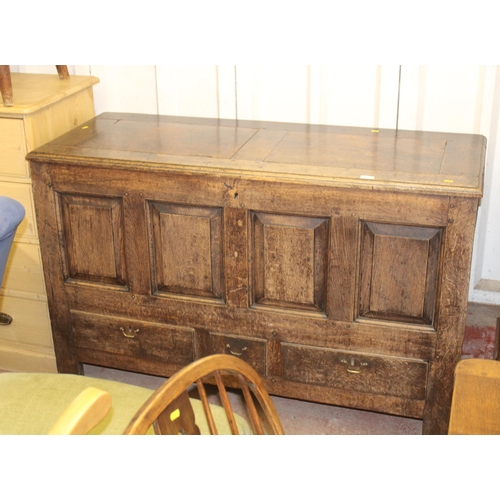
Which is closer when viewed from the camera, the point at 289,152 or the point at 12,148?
Result: the point at 289,152

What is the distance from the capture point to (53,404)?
173 centimetres

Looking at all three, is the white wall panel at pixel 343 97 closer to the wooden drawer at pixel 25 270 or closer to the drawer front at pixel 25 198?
the drawer front at pixel 25 198

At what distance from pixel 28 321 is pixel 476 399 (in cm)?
198

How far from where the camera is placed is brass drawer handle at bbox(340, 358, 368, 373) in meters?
2.26

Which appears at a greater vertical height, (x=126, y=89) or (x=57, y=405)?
(x=126, y=89)

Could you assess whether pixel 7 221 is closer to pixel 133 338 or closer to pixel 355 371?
pixel 133 338

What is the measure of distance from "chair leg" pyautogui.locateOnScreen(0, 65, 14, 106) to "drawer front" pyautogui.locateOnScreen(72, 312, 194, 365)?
2.54 ft

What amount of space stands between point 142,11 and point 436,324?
178cm

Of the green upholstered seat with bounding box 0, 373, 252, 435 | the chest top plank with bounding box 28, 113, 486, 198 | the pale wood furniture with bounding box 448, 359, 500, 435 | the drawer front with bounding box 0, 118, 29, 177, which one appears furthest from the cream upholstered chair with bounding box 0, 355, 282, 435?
the drawer front with bounding box 0, 118, 29, 177

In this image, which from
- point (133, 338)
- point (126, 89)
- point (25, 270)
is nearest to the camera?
point (133, 338)

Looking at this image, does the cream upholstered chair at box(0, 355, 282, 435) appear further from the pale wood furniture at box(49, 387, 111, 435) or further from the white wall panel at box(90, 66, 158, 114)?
the white wall panel at box(90, 66, 158, 114)

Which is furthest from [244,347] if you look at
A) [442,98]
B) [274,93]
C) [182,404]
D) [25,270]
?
[182,404]

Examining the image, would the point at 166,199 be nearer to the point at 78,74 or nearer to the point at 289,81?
the point at 289,81

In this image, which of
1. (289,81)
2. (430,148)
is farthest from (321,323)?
(289,81)
